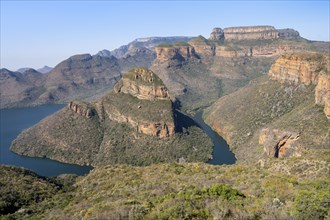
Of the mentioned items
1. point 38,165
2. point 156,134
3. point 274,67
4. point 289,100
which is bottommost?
point 38,165

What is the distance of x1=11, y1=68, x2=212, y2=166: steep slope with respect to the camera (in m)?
101

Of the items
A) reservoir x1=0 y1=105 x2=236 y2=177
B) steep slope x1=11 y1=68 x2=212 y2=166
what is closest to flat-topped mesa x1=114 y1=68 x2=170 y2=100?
steep slope x1=11 y1=68 x2=212 y2=166

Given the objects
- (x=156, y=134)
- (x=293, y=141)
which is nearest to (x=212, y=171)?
(x=293, y=141)

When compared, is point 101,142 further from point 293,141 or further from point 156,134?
point 293,141

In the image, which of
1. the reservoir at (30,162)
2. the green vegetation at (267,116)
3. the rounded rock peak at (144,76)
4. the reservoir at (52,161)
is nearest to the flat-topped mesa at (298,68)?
the green vegetation at (267,116)

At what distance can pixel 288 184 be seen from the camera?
→ 36.5 metres

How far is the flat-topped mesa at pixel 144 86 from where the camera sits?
110 meters

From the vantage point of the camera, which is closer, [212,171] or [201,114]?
[212,171]

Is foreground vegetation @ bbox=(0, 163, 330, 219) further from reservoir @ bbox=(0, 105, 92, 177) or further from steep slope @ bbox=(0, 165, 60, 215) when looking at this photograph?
reservoir @ bbox=(0, 105, 92, 177)

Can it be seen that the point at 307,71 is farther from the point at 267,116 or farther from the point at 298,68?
the point at 267,116

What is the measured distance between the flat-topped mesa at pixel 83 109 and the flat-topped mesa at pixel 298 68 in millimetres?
62755

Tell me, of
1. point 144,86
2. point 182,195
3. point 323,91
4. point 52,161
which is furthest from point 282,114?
point 182,195

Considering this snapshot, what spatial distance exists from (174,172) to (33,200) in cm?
1885

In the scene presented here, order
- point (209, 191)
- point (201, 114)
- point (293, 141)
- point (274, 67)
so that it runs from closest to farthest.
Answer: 1. point (209, 191)
2. point (293, 141)
3. point (274, 67)
4. point (201, 114)
